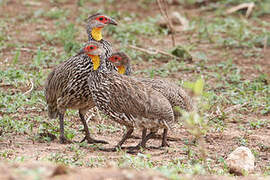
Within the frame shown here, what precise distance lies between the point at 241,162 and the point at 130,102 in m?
1.52

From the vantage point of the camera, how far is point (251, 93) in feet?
30.5

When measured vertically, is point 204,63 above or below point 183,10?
below

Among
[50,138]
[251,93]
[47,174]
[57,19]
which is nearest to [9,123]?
[50,138]

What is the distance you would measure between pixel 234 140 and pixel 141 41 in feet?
16.6

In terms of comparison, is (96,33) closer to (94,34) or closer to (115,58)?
(94,34)

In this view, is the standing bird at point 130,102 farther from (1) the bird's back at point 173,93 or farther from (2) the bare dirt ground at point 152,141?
(2) the bare dirt ground at point 152,141

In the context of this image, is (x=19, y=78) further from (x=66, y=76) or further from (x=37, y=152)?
(x=37, y=152)

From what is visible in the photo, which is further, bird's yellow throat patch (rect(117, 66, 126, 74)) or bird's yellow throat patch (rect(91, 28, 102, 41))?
bird's yellow throat patch (rect(91, 28, 102, 41))

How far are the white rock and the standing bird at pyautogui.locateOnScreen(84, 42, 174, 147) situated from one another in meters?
0.95

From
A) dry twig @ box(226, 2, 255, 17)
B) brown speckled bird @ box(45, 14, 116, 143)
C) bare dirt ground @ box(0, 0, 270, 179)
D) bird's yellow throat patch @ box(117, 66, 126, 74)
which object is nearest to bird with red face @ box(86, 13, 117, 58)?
brown speckled bird @ box(45, 14, 116, 143)

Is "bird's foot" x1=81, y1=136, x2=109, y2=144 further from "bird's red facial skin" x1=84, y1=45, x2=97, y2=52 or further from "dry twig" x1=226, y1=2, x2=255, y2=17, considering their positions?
"dry twig" x1=226, y1=2, x2=255, y2=17

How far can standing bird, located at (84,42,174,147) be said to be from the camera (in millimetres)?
6402

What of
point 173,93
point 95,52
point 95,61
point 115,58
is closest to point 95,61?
point 95,61

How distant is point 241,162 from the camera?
5.79 metres
